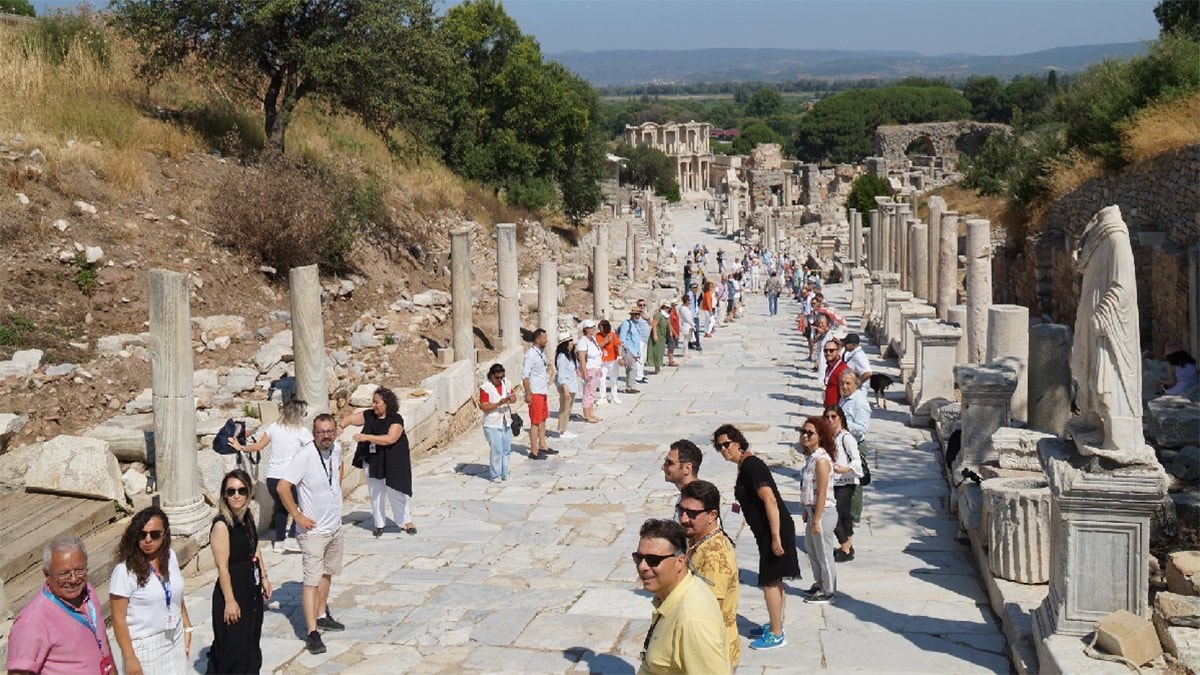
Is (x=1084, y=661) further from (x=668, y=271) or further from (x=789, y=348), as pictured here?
(x=668, y=271)

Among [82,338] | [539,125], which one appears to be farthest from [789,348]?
[539,125]

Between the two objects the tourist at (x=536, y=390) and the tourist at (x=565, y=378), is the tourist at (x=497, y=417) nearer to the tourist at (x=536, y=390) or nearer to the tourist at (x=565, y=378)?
the tourist at (x=536, y=390)

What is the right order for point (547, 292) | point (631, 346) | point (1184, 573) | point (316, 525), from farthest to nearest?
1. point (547, 292)
2. point (631, 346)
3. point (316, 525)
4. point (1184, 573)

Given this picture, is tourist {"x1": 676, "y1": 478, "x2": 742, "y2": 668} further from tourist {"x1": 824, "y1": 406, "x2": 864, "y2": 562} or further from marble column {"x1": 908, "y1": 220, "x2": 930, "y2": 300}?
marble column {"x1": 908, "y1": 220, "x2": 930, "y2": 300}

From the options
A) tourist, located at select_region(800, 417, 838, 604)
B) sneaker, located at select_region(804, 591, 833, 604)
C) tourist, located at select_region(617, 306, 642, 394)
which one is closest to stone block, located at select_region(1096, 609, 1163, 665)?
tourist, located at select_region(800, 417, 838, 604)

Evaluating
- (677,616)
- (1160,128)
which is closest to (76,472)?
(677,616)

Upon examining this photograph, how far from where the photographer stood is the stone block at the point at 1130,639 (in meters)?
6.38

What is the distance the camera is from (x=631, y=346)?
18703 mm

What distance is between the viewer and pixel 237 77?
2392 cm

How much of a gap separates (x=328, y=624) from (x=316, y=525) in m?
0.68

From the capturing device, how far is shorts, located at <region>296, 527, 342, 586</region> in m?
7.93

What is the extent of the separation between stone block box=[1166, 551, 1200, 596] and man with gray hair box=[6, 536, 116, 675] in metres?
5.85

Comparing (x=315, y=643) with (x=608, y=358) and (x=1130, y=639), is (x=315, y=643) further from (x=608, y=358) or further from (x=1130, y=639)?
(x=608, y=358)

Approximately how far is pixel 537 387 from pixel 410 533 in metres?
3.27
